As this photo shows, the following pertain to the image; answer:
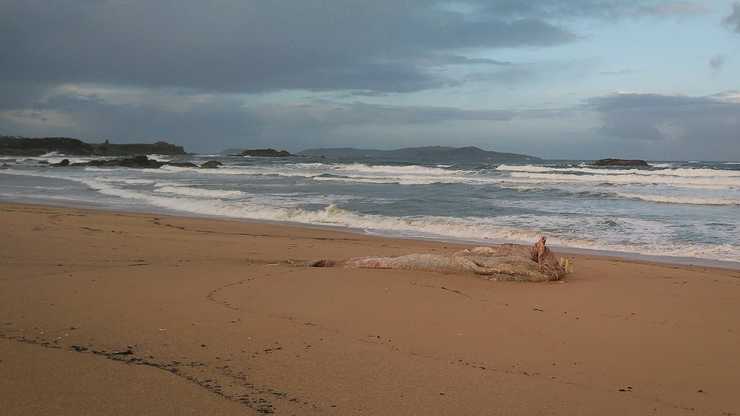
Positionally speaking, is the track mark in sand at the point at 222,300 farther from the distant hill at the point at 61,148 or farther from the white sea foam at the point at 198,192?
the distant hill at the point at 61,148

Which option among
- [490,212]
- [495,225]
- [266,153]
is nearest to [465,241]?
[495,225]

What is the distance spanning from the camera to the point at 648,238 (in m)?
12.4

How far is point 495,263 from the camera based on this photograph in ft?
23.8

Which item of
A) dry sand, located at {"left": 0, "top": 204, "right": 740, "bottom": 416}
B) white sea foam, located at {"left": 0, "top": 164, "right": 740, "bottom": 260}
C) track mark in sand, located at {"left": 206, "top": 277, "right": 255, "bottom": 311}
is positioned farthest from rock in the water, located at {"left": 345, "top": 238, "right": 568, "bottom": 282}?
white sea foam, located at {"left": 0, "top": 164, "right": 740, "bottom": 260}

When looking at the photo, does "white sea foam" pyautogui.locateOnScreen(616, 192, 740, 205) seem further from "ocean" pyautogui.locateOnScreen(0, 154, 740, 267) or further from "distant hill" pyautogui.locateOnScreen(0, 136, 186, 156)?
"distant hill" pyautogui.locateOnScreen(0, 136, 186, 156)

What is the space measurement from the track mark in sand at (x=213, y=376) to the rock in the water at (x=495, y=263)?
4116 millimetres

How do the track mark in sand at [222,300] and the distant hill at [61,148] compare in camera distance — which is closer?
the track mark in sand at [222,300]

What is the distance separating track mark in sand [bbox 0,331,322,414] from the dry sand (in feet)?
0.05

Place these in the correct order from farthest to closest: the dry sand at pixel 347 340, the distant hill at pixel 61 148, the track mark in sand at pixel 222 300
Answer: the distant hill at pixel 61 148 → the track mark in sand at pixel 222 300 → the dry sand at pixel 347 340

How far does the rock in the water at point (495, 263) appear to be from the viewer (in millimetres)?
7141

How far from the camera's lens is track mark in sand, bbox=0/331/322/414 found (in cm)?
309

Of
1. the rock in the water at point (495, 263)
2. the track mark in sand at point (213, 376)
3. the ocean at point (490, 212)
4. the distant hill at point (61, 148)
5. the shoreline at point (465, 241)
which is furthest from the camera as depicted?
the distant hill at point (61, 148)

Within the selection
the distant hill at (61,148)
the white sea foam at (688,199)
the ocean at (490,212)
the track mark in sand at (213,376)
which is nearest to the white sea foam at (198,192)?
the ocean at (490,212)

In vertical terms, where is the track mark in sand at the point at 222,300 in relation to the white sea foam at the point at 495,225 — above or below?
above
